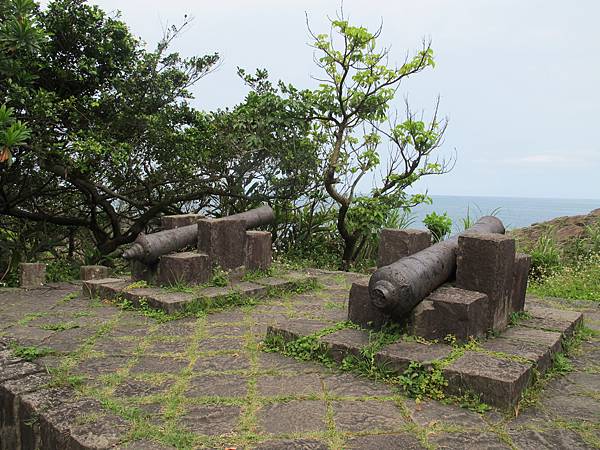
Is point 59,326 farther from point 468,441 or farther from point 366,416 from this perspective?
point 468,441

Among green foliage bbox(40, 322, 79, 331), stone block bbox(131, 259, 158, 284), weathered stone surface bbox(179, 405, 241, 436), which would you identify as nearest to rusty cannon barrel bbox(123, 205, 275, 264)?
stone block bbox(131, 259, 158, 284)

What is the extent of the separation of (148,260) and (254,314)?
1422 millimetres

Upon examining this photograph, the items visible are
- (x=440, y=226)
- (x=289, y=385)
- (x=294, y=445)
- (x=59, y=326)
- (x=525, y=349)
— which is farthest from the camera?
(x=440, y=226)

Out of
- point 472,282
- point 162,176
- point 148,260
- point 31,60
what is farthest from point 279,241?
point 472,282

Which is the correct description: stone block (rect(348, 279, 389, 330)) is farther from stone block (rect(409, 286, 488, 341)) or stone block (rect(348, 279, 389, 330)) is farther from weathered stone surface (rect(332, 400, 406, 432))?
weathered stone surface (rect(332, 400, 406, 432))

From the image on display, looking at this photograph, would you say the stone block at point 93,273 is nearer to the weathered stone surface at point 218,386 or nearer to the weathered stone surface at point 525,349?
the weathered stone surface at point 218,386

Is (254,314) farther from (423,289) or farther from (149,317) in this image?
(423,289)

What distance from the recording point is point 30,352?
383 centimetres

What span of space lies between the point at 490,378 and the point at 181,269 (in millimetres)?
3632

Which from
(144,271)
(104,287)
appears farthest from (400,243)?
(104,287)

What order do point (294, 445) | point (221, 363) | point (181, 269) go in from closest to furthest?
point (294, 445), point (221, 363), point (181, 269)

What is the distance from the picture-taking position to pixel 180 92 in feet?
27.3

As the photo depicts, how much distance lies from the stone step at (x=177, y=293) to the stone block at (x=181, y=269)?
153 millimetres

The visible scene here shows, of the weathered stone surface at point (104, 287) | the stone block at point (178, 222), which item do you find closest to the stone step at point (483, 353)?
the weathered stone surface at point (104, 287)
